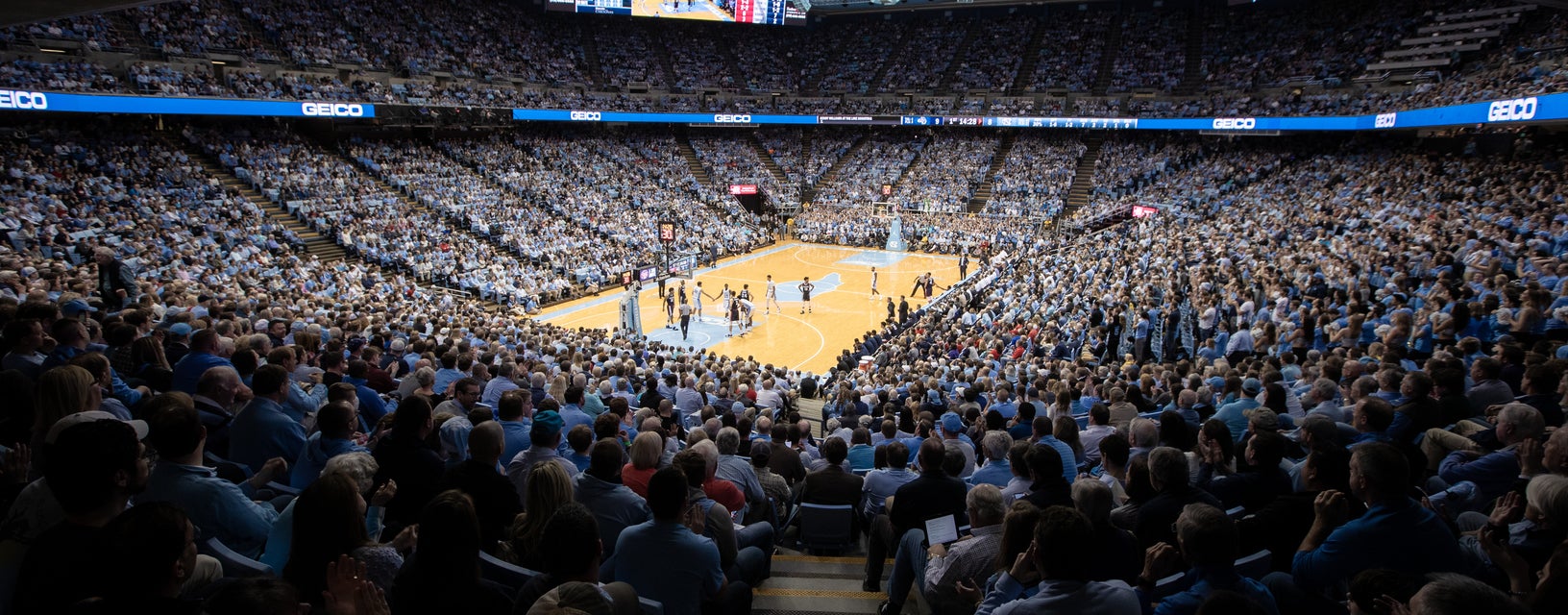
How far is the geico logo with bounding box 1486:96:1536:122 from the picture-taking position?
65.3 feet

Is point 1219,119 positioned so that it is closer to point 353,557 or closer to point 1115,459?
point 1115,459

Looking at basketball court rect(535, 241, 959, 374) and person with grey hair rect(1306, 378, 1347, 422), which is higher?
person with grey hair rect(1306, 378, 1347, 422)

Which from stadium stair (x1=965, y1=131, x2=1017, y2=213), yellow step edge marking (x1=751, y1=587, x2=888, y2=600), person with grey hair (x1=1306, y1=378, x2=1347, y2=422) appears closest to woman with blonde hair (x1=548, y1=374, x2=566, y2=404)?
yellow step edge marking (x1=751, y1=587, x2=888, y2=600)

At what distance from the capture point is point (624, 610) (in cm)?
316

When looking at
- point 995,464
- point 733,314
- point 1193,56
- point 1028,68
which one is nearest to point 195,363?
point 995,464

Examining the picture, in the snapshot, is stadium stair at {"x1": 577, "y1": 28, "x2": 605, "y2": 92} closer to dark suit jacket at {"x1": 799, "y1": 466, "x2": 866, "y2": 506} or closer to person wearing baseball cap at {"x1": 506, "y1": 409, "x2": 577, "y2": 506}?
dark suit jacket at {"x1": 799, "y1": 466, "x2": 866, "y2": 506}

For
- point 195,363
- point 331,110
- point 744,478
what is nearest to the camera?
point 744,478

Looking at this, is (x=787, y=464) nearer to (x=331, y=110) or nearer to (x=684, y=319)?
(x=684, y=319)

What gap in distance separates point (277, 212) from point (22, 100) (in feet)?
22.3

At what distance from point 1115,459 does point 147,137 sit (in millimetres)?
31821

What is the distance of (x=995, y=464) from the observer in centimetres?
619

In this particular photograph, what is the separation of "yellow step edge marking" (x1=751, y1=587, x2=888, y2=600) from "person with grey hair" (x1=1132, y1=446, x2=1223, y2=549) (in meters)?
1.84

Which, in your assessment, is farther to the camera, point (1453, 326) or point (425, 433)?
point (1453, 326)

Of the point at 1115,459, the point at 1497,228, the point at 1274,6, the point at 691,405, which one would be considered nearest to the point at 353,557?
the point at 1115,459
